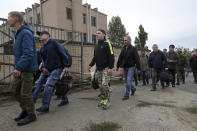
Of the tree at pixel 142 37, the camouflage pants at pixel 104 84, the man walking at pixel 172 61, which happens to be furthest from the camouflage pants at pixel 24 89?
the tree at pixel 142 37

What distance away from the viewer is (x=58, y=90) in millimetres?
3691

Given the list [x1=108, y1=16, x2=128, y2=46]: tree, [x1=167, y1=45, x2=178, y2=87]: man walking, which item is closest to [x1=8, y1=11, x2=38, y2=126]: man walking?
[x1=167, y1=45, x2=178, y2=87]: man walking

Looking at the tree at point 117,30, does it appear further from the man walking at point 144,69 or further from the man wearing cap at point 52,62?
the man wearing cap at point 52,62

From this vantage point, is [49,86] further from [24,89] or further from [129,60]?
[129,60]

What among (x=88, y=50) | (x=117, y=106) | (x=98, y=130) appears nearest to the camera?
(x=98, y=130)

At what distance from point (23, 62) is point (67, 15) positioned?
70.1 feet

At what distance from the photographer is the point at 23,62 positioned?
2.78m

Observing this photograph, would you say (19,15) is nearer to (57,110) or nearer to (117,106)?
(57,110)

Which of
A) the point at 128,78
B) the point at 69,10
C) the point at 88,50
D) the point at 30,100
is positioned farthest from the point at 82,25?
the point at 30,100

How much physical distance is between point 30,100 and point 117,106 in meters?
2.11

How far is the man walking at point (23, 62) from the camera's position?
281 cm

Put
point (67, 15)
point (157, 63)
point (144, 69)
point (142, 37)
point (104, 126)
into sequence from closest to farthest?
point (104, 126) < point (157, 63) < point (144, 69) < point (67, 15) < point (142, 37)

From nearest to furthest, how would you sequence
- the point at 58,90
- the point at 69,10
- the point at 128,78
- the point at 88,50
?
the point at 58,90, the point at 128,78, the point at 88,50, the point at 69,10

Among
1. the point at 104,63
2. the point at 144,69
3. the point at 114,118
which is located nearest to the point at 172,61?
the point at 144,69
